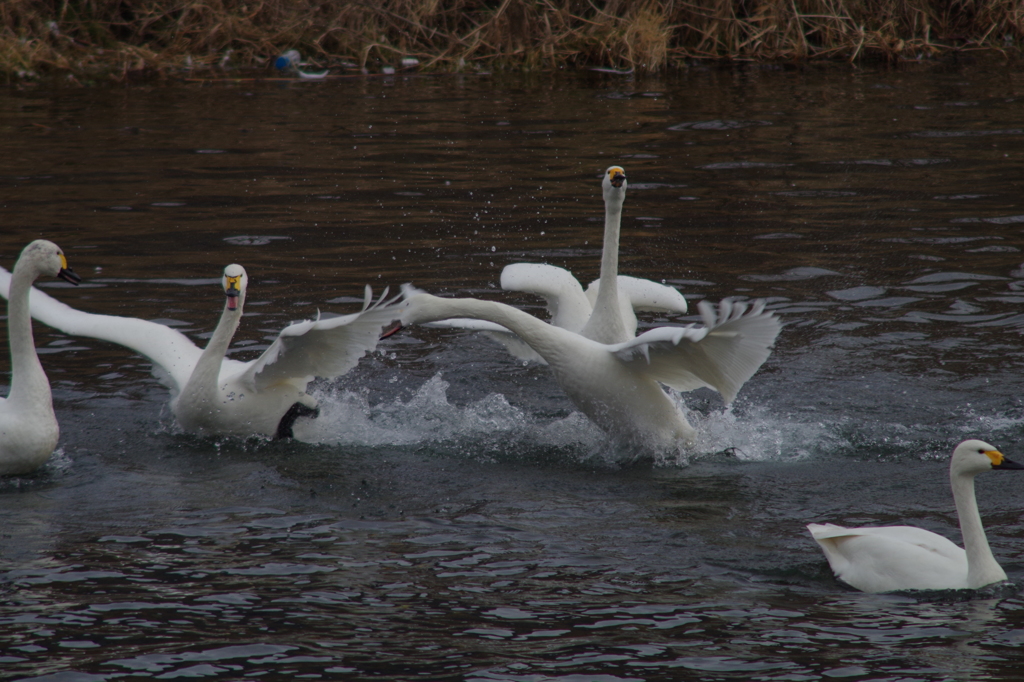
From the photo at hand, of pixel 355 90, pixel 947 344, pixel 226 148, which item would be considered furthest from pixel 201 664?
pixel 355 90

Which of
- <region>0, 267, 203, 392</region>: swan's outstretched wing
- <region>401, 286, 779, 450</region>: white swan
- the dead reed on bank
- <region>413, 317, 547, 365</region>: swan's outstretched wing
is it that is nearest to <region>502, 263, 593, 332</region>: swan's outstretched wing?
<region>413, 317, 547, 365</region>: swan's outstretched wing

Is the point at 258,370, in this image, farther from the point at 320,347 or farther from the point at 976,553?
the point at 976,553

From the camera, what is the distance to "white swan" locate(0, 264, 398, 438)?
6.83 meters

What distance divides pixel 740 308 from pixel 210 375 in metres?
2.98

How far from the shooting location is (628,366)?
6.91 m

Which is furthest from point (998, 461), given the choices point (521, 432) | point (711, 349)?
point (521, 432)

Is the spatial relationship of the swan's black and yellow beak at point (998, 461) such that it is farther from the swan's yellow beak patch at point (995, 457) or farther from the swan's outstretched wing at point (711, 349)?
the swan's outstretched wing at point (711, 349)

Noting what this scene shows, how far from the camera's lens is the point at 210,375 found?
7047 mm

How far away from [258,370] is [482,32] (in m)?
14.4

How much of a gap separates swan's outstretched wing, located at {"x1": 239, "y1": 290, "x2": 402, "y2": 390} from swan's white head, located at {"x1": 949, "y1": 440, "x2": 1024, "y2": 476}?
2.90 meters

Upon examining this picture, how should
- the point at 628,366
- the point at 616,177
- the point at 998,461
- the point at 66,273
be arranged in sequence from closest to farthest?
the point at 998,461 < the point at 66,273 < the point at 628,366 < the point at 616,177

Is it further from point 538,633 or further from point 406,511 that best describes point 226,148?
point 538,633

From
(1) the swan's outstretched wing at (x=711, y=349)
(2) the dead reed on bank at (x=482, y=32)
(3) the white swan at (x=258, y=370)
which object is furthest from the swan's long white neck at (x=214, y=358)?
(2) the dead reed on bank at (x=482, y=32)

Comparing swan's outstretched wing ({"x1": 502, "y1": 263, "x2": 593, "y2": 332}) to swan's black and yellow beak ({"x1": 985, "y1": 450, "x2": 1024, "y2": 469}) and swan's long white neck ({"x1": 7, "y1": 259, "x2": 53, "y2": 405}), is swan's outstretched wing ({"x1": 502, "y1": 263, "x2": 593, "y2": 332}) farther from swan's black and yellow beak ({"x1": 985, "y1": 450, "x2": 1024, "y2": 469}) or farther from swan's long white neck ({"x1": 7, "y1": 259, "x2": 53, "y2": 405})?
swan's black and yellow beak ({"x1": 985, "y1": 450, "x2": 1024, "y2": 469})
